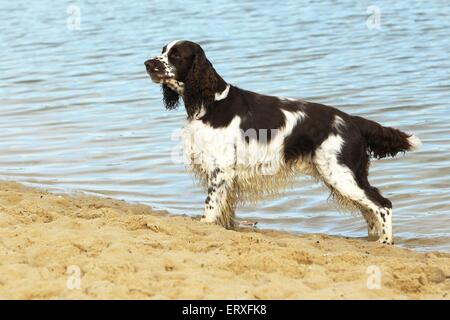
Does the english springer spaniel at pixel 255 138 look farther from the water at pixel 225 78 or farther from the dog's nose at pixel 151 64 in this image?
the water at pixel 225 78

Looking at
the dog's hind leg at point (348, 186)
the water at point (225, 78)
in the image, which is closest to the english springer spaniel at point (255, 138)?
the dog's hind leg at point (348, 186)

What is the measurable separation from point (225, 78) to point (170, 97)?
23.6 feet

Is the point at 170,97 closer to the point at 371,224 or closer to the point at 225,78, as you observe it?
the point at 371,224

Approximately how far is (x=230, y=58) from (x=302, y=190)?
7.73m

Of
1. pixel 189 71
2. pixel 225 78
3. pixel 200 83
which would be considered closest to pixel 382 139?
pixel 200 83

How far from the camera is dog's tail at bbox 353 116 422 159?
8258 mm

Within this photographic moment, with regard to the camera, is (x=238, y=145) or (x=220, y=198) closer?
(x=238, y=145)

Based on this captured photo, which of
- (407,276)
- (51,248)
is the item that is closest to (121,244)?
(51,248)

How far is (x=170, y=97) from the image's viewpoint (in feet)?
27.7

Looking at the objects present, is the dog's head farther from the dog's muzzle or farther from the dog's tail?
the dog's tail

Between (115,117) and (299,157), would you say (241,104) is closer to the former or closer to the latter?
(299,157)

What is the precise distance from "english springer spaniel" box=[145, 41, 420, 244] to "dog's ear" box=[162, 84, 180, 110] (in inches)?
3.9

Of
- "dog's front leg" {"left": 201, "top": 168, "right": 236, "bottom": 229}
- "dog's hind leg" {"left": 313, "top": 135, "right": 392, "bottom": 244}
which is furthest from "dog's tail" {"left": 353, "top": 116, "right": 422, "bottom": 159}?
"dog's front leg" {"left": 201, "top": 168, "right": 236, "bottom": 229}

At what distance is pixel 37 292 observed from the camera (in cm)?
546
